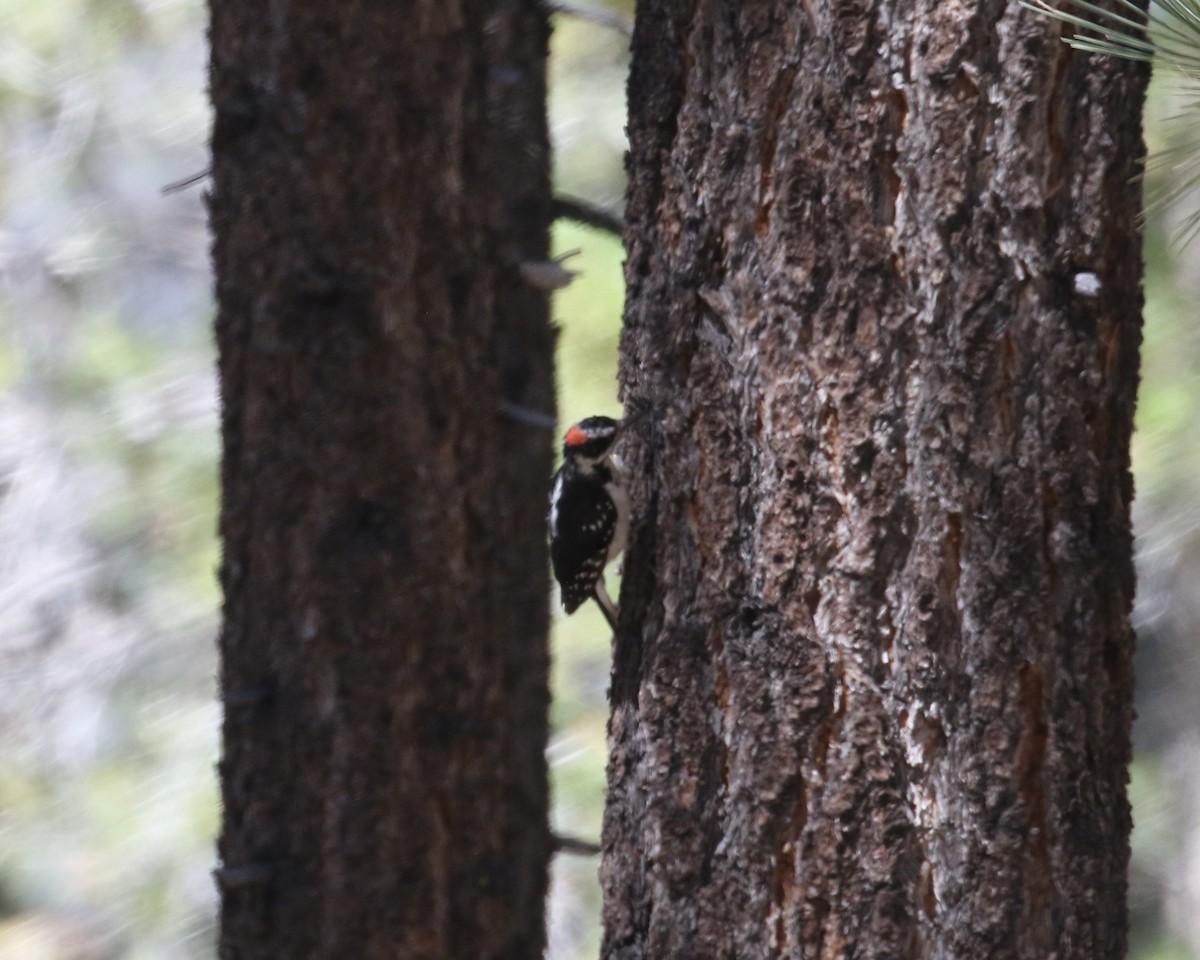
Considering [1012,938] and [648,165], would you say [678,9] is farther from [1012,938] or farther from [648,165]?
[1012,938]

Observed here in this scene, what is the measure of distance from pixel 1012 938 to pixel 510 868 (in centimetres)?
201

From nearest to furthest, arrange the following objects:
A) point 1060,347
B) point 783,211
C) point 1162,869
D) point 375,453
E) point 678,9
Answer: point 1060,347 < point 783,211 < point 678,9 < point 375,453 < point 1162,869

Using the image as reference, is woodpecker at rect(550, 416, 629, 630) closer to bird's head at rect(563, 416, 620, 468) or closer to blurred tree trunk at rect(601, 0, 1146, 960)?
bird's head at rect(563, 416, 620, 468)

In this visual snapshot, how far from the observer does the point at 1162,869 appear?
7.52 meters

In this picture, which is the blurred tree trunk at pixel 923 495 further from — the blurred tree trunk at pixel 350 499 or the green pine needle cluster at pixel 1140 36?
the blurred tree trunk at pixel 350 499

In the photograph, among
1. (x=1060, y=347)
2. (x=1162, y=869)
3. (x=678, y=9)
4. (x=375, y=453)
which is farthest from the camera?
(x=1162, y=869)

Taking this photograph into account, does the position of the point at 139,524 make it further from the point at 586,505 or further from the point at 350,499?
the point at 586,505

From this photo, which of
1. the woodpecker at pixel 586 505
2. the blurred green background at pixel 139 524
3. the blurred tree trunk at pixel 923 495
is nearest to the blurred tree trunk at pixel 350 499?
the woodpecker at pixel 586 505

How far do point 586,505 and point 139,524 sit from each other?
4.35m

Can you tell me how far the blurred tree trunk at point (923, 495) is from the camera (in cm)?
197

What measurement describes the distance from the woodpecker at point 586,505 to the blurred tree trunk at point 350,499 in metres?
0.21

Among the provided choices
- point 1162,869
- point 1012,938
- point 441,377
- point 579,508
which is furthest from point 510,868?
point 1162,869

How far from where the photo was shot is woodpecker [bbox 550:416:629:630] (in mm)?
3541

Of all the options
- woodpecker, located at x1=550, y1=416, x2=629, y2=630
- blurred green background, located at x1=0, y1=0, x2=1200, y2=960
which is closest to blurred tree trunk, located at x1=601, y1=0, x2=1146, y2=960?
woodpecker, located at x1=550, y1=416, x2=629, y2=630
